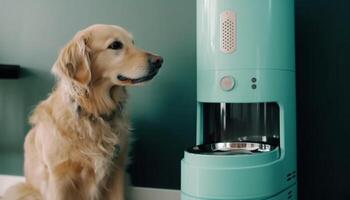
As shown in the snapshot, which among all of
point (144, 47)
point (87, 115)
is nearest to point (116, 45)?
point (87, 115)

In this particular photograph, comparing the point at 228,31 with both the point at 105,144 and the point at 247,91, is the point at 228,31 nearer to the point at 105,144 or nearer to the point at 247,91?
the point at 247,91

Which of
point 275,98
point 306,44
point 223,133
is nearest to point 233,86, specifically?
point 275,98

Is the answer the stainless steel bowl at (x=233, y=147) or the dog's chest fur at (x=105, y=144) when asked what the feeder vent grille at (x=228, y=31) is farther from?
the dog's chest fur at (x=105, y=144)

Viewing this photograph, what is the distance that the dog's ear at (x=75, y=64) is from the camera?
1256mm

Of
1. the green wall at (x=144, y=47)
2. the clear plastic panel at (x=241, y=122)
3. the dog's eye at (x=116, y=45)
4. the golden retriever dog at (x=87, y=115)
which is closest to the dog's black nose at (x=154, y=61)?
the golden retriever dog at (x=87, y=115)

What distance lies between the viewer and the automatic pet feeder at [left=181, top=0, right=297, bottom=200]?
1032 millimetres

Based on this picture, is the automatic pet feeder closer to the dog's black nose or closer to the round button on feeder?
the round button on feeder

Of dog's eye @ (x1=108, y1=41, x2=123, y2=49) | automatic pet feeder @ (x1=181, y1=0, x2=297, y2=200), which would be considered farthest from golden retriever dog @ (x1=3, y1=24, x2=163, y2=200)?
automatic pet feeder @ (x1=181, y1=0, x2=297, y2=200)

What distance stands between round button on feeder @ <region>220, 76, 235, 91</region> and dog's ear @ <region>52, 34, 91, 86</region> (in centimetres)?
48

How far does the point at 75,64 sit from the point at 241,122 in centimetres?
64

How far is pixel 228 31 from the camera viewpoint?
1.15 meters

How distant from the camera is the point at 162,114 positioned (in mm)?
1666

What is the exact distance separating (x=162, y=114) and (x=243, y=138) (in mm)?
463

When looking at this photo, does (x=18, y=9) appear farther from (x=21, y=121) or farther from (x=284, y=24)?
(x=284, y=24)
